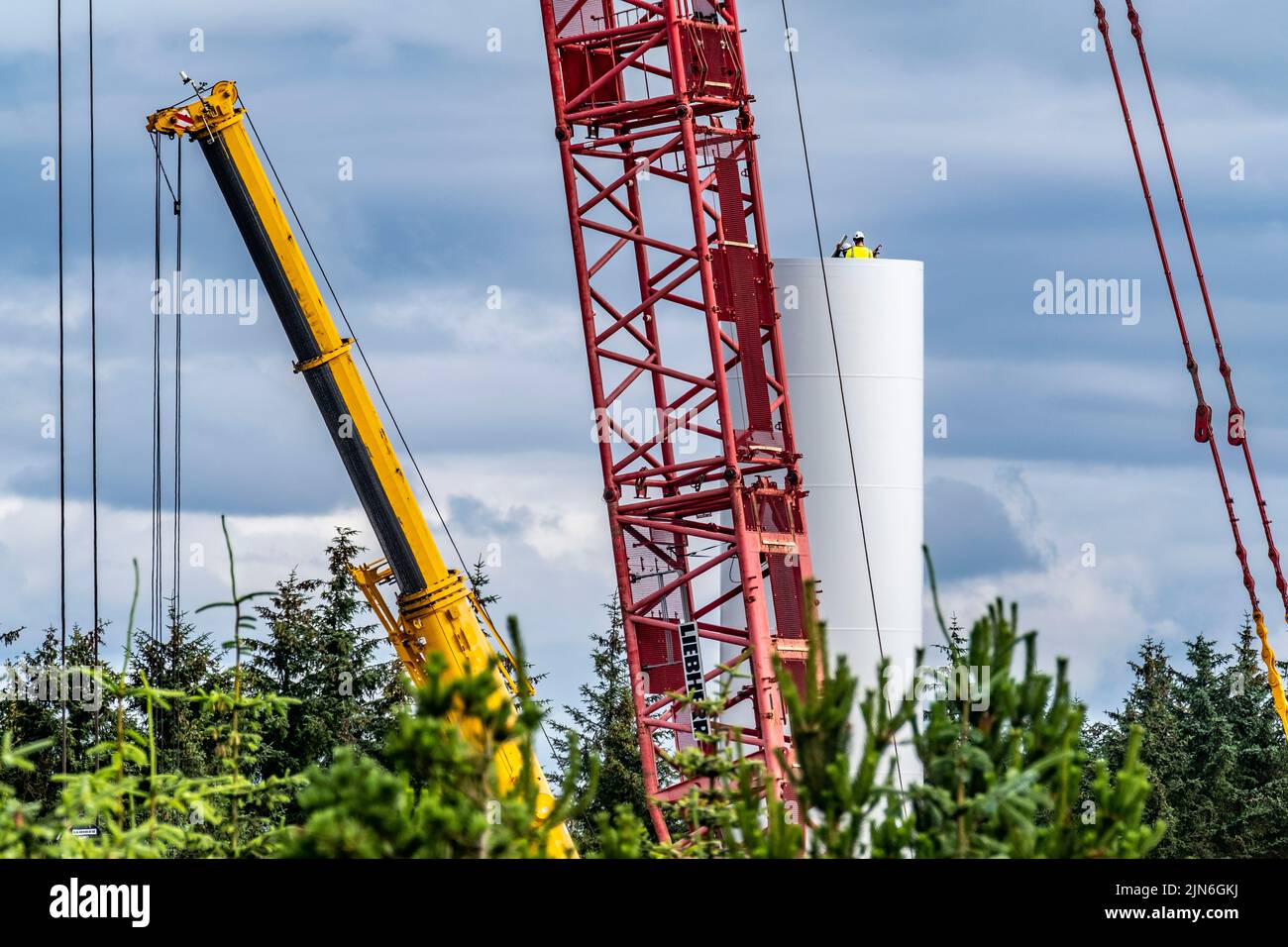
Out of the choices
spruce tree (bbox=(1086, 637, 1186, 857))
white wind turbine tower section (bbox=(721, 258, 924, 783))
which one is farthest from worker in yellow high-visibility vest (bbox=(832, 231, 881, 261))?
spruce tree (bbox=(1086, 637, 1186, 857))

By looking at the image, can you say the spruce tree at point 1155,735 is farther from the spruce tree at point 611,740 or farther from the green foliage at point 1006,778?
the green foliage at point 1006,778

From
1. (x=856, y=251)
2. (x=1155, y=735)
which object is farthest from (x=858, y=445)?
(x=1155, y=735)

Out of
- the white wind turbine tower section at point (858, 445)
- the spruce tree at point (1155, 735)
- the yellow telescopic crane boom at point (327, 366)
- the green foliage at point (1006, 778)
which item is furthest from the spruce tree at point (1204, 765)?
the green foliage at point (1006, 778)

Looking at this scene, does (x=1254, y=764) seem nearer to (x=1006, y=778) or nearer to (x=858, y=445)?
(x=858, y=445)

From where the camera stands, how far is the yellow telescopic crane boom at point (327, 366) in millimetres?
24453

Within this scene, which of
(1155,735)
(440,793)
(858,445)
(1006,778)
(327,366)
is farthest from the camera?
(1155,735)

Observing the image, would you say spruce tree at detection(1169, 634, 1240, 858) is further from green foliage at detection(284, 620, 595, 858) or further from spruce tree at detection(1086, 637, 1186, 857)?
green foliage at detection(284, 620, 595, 858)

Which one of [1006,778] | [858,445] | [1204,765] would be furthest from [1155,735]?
[1006,778]

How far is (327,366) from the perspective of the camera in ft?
80.3

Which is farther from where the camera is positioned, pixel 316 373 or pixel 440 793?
pixel 316 373

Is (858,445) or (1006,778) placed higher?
(858,445)

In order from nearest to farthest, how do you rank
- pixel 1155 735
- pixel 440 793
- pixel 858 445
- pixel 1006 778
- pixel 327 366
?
pixel 440 793, pixel 1006 778, pixel 327 366, pixel 858 445, pixel 1155 735
